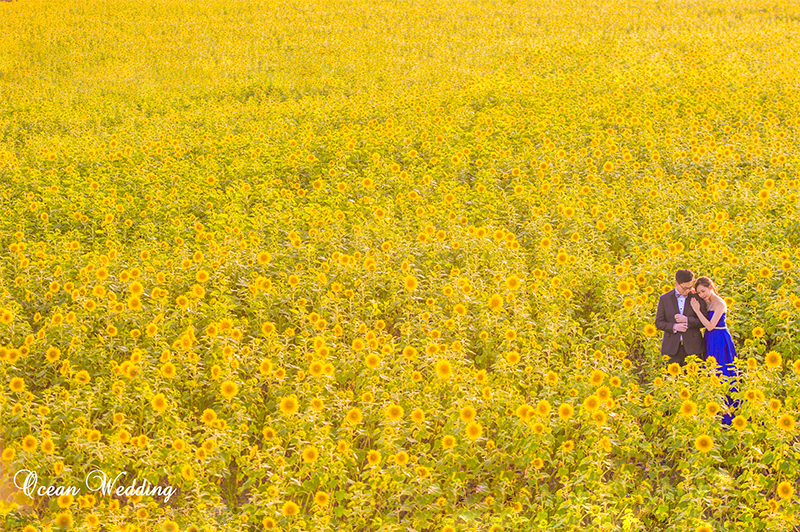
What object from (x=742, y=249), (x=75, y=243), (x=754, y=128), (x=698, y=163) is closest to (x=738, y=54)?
(x=754, y=128)

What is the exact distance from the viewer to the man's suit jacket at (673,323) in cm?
512

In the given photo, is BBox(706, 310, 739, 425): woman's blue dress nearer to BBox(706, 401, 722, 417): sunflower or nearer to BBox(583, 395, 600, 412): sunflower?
BBox(706, 401, 722, 417): sunflower

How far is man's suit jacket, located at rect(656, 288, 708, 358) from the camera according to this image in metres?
5.12

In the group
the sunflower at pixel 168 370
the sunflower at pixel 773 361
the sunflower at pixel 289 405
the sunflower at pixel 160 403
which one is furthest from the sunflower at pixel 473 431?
the sunflower at pixel 773 361

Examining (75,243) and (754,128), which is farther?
(754,128)

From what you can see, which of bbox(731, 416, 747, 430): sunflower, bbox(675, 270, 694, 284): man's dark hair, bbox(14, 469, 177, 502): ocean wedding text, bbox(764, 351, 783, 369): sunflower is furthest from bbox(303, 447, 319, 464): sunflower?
bbox(764, 351, 783, 369): sunflower

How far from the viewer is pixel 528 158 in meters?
9.67

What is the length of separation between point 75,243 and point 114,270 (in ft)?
1.56

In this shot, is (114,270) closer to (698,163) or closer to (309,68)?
(698,163)

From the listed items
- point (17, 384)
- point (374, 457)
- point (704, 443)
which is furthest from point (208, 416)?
point (704, 443)

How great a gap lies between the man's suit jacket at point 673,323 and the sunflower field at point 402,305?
1.05 feet

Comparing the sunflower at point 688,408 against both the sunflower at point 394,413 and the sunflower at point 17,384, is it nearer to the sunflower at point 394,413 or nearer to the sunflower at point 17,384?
the sunflower at point 394,413

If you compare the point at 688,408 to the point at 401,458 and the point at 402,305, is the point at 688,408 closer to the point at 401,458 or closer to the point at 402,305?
the point at 401,458

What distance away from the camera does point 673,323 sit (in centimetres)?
517
